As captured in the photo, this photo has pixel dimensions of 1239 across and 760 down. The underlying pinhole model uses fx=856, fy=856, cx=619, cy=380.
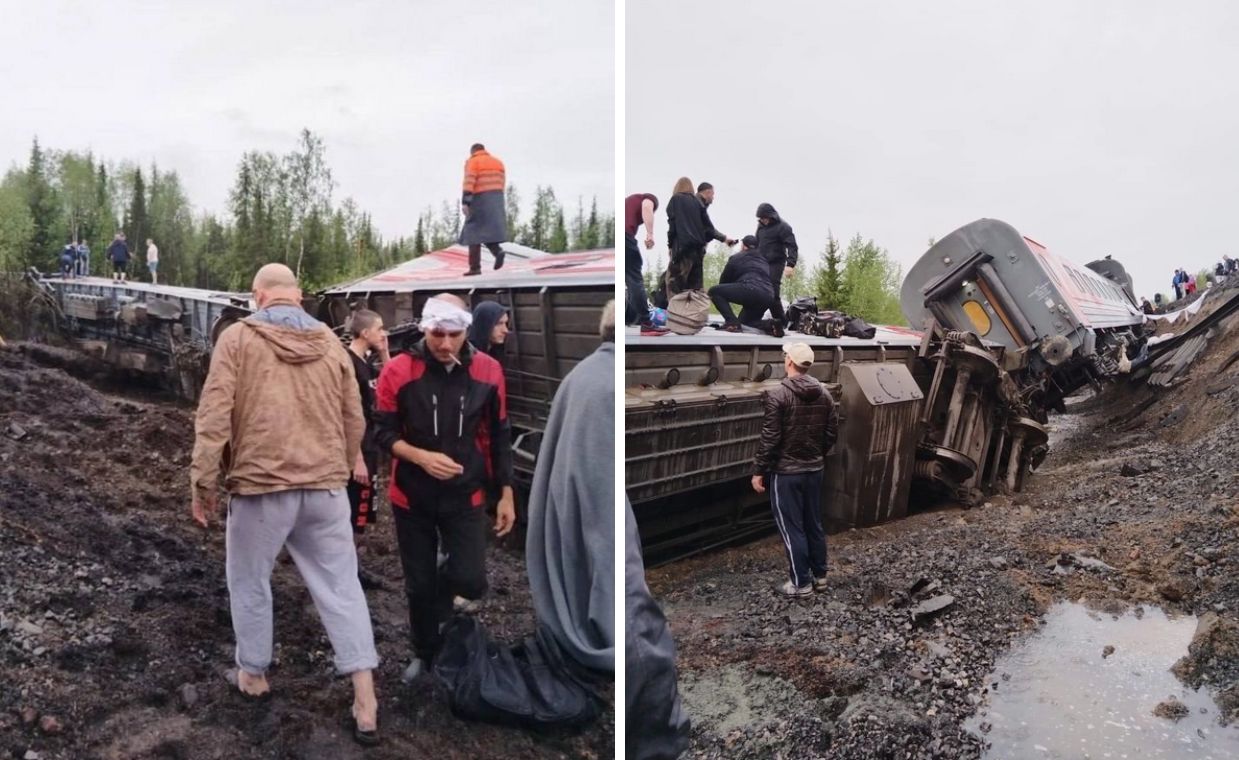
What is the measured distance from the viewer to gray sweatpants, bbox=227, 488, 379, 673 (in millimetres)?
1520

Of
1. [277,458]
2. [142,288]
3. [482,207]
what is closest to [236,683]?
[277,458]

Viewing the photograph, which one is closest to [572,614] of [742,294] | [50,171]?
[742,294]

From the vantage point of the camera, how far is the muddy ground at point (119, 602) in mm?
1358

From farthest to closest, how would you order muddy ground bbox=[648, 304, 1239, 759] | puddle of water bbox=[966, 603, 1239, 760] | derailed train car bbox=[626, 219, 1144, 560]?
derailed train car bbox=[626, 219, 1144, 560] < muddy ground bbox=[648, 304, 1239, 759] < puddle of water bbox=[966, 603, 1239, 760]

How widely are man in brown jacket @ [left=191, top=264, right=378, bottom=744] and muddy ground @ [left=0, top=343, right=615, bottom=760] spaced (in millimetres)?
35

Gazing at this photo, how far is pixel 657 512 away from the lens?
75.8 inches

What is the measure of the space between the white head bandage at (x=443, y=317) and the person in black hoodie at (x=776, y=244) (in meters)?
0.66

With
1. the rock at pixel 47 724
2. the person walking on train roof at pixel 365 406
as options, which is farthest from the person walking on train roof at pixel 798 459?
the rock at pixel 47 724

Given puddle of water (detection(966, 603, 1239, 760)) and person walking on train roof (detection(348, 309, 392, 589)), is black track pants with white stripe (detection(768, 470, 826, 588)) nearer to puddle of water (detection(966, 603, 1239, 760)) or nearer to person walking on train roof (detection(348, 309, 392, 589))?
puddle of water (detection(966, 603, 1239, 760))

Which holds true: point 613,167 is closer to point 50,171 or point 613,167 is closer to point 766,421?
point 766,421

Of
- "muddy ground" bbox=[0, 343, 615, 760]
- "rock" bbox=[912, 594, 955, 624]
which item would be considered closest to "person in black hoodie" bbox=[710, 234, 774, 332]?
"rock" bbox=[912, 594, 955, 624]

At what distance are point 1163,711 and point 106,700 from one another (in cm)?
187

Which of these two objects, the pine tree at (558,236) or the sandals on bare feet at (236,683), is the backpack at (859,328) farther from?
the sandals on bare feet at (236,683)

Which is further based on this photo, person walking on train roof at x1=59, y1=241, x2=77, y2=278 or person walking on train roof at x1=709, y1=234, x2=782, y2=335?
person walking on train roof at x1=709, y1=234, x2=782, y2=335
